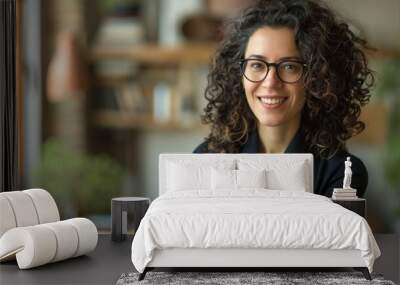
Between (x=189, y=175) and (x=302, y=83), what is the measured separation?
112 cm

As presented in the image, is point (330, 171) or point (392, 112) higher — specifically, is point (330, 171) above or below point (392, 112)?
below

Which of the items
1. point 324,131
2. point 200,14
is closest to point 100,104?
point 200,14

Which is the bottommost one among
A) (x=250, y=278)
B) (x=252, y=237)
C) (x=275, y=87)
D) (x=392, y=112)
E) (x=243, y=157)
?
(x=250, y=278)

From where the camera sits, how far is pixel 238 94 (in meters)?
5.97

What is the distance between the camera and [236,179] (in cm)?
534

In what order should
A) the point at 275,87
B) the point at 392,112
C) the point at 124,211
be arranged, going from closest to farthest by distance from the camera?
the point at 124,211 → the point at 275,87 → the point at 392,112

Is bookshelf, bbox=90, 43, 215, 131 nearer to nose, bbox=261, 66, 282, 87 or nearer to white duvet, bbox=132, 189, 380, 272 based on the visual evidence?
nose, bbox=261, 66, 282, 87

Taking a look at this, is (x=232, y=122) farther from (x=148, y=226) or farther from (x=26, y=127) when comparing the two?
(x=26, y=127)

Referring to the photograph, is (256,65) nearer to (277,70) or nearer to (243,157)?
(277,70)

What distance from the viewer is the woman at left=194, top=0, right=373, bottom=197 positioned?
5.69m

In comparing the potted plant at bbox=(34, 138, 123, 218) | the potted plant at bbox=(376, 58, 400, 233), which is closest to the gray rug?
the potted plant at bbox=(376, 58, 400, 233)

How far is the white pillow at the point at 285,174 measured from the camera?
5395 mm

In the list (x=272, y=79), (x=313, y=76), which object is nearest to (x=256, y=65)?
(x=272, y=79)

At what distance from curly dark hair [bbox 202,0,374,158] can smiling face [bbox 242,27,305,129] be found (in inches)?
2.0
